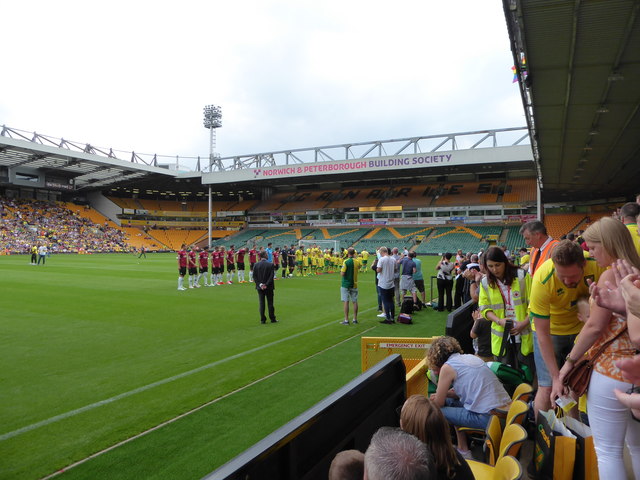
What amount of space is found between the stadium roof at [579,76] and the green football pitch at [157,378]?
6.37 meters

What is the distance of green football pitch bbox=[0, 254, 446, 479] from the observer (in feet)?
11.7

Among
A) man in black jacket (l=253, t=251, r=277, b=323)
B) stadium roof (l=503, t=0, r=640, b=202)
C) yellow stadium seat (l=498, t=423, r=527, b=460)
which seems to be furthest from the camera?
man in black jacket (l=253, t=251, r=277, b=323)

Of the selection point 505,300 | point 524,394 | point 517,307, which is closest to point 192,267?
point 505,300

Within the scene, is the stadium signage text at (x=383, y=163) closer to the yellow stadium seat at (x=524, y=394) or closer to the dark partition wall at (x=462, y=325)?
the dark partition wall at (x=462, y=325)

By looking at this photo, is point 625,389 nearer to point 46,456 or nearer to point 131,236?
point 46,456

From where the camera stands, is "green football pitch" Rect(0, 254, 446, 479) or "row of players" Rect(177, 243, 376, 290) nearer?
"green football pitch" Rect(0, 254, 446, 479)

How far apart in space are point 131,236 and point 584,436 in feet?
192

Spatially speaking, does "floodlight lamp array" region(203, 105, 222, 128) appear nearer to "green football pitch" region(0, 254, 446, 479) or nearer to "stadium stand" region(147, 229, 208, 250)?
"stadium stand" region(147, 229, 208, 250)

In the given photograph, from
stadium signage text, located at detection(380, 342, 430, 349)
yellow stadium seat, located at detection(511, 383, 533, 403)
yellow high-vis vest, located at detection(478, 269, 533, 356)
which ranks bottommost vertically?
yellow stadium seat, located at detection(511, 383, 533, 403)

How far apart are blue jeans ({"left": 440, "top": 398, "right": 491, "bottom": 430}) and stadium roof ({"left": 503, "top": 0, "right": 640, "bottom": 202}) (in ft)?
23.1

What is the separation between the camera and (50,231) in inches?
1857

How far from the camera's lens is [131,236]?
54281 mm

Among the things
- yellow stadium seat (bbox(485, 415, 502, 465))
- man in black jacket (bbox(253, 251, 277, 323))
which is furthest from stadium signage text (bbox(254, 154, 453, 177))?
yellow stadium seat (bbox(485, 415, 502, 465))

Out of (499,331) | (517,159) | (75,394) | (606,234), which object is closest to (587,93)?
(499,331)
